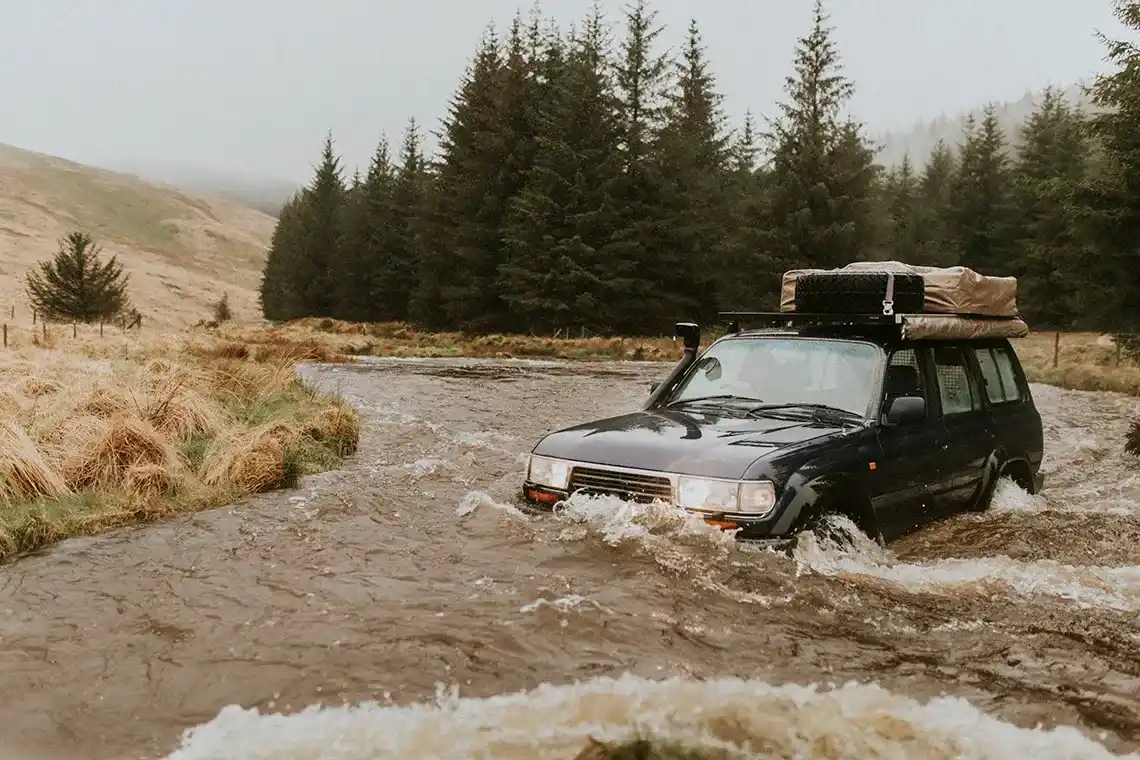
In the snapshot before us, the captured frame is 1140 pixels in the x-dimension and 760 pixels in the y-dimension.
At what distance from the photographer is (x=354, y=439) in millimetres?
10953

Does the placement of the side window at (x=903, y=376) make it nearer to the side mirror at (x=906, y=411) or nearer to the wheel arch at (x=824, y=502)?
the side mirror at (x=906, y=411)

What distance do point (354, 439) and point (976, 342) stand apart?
6.81 m

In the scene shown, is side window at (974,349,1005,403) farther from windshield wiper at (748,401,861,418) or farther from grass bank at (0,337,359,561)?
grass bank at (0,337,359,561)

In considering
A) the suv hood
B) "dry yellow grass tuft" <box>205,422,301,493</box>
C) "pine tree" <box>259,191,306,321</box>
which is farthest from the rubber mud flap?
"pine tree" <box>259,191,306,321</box>

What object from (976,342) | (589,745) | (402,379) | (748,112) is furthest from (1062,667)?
(748,112)

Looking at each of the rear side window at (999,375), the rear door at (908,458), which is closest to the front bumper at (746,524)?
the rear door at (908,458)

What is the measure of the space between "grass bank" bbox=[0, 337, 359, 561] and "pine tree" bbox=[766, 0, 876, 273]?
2656 centimetres

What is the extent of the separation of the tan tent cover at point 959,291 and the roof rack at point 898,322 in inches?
2.4

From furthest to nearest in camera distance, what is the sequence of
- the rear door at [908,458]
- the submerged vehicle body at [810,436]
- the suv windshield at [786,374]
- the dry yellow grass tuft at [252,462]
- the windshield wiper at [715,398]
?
the dry yellow grass tuft at [252,462] < the windshield wiper at [715,398] < the suv windshield at [786,374] < the rear door at [908,458] < the submerged vehicle body at [810,436]

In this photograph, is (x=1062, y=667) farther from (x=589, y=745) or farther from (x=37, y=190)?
(x=37, y=190)

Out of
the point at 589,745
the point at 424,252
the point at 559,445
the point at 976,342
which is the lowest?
the point at 589,745

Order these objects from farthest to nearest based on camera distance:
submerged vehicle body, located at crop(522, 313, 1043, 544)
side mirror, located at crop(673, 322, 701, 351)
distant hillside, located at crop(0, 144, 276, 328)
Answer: distant hillside, located at crop(0, 144, 276, 328), side mirror, located at crop(673, 322, 701, 351), submerged vehicle body, located at crop(522, 313, 1043, 544)

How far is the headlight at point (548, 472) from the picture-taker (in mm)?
5750

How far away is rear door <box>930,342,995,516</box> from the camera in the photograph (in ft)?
21.9
